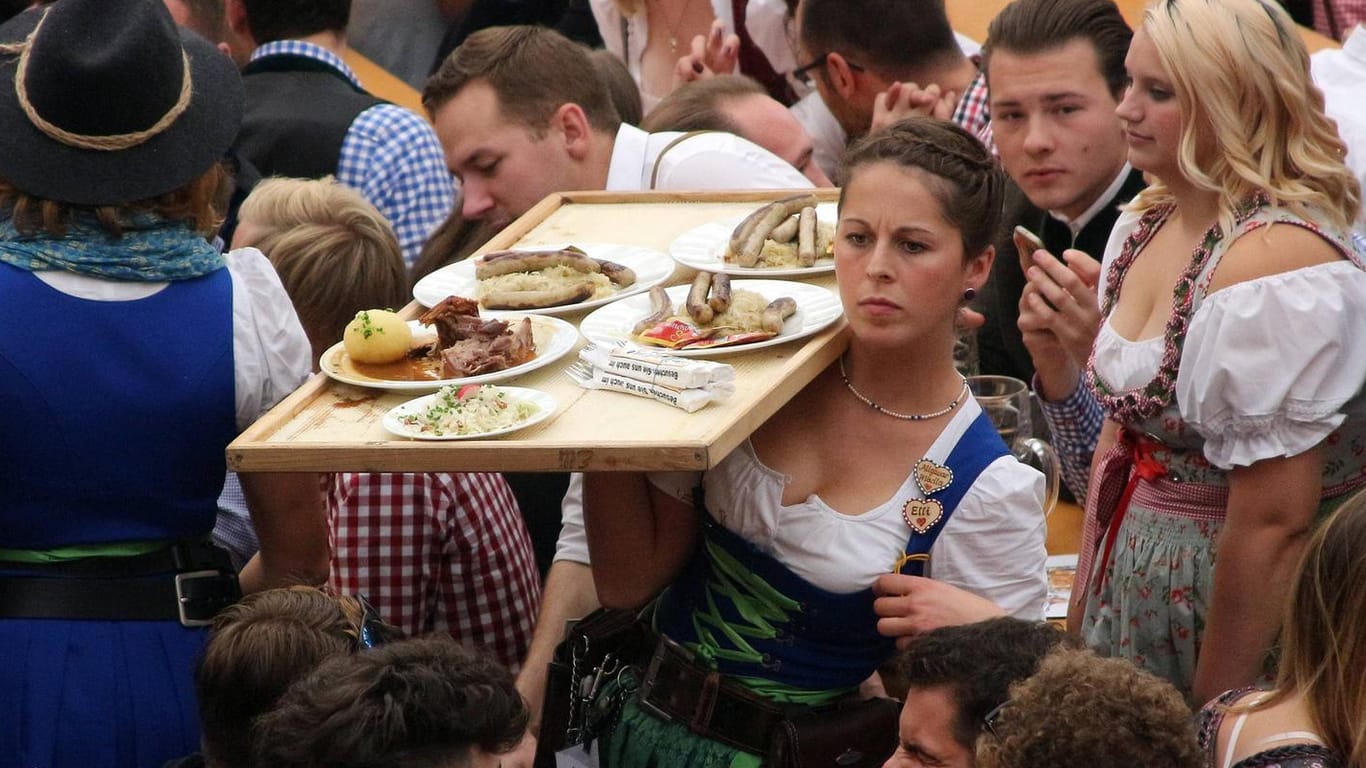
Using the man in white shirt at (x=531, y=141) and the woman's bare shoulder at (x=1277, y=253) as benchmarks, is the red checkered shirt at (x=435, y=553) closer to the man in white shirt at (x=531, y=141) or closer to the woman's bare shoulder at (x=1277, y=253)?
the man in white shirt at (x=531, y=141)

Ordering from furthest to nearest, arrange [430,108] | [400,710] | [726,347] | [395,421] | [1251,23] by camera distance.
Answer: [430,108] < [1251,23] < [726,347] < [395,421] < [400,710]

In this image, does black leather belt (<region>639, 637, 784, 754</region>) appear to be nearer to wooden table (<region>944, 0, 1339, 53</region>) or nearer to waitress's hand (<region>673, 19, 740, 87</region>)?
waitress's hand (<region>673, 19, 740, 87</region>)

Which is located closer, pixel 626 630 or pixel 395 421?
pixel 395 421

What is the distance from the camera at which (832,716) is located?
251 centimetres

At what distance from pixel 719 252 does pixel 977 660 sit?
104cm

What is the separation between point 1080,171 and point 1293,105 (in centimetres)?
108

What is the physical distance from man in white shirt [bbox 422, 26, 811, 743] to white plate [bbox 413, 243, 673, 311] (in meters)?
0.91

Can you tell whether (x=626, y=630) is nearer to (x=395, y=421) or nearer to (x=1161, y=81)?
(x=395, y=421)

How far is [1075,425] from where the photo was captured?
3.25 meters

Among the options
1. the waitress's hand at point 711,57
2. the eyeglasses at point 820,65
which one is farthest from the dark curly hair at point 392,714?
the waitress's hand at point 711,57

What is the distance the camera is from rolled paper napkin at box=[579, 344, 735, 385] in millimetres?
2154

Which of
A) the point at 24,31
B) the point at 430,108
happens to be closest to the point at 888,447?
the point at 24,31

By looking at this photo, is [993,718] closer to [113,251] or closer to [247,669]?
[247,669]

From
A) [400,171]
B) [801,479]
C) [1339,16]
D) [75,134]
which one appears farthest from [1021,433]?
[1339,16]
